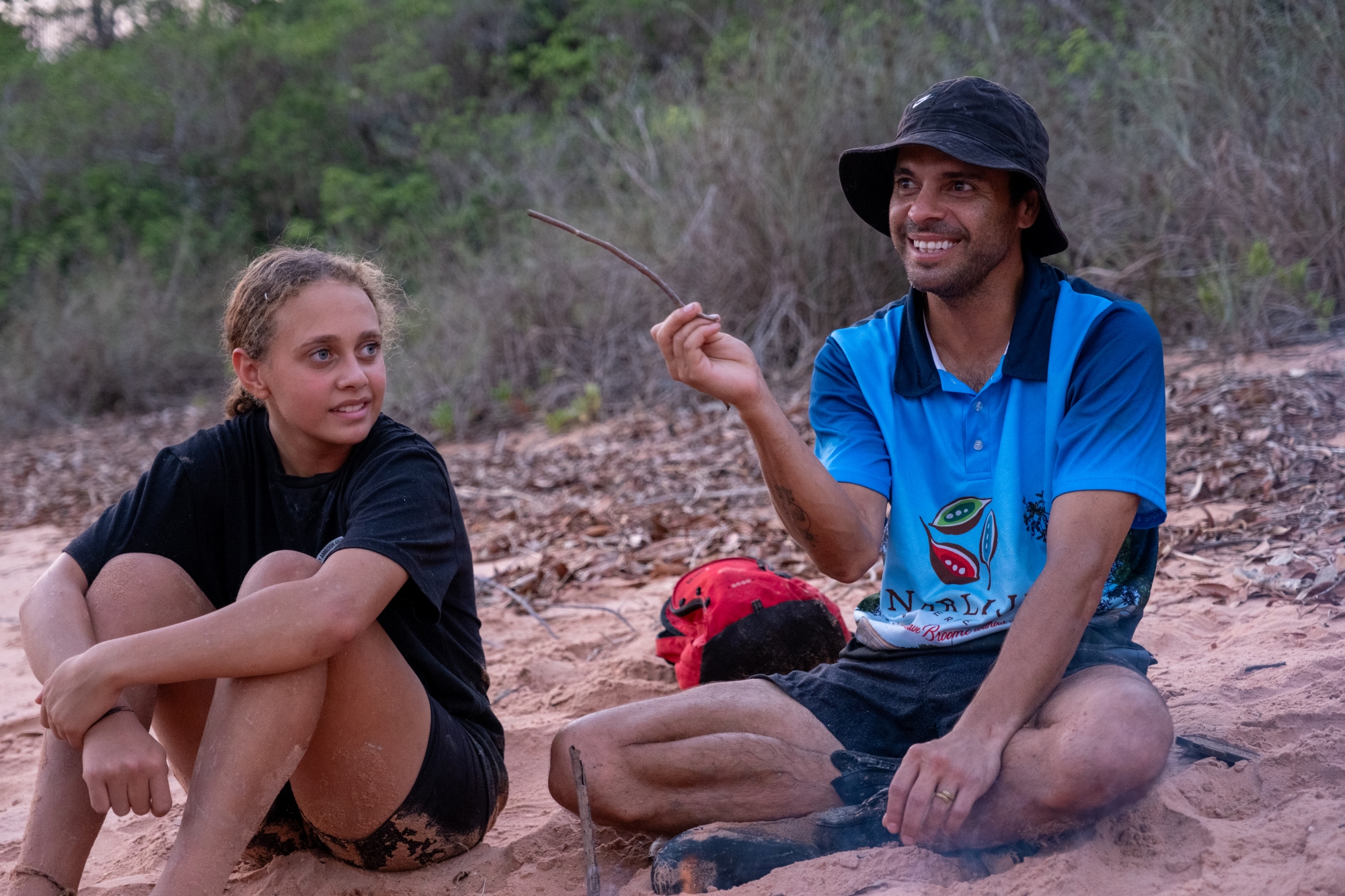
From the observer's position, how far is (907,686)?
94.3 inches

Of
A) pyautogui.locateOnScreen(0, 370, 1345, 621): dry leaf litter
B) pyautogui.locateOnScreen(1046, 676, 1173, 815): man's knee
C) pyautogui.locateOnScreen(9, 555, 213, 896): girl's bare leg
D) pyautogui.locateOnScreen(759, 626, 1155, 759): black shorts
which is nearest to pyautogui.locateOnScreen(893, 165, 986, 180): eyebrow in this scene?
pyautogui.locateOnScreen(759, 626, 1155, 759): black shorts

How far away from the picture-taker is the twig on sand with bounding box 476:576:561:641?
416cm

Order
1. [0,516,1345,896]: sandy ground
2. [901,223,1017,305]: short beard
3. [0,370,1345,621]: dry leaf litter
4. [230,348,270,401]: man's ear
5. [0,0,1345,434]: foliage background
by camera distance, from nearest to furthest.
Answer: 1. [0,516,1345,896]: sandy ground
2. [901,223,1017,305]: short beard
3. [230,348,270,401]: man's ear
4. [0,370,1345,621]: dry leaf litter
5. [0,0,1345,434]: foliage background

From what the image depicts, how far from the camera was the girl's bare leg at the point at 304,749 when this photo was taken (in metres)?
2.07

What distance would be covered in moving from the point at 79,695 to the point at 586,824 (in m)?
0.97

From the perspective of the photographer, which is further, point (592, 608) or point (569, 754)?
point (592, 608)

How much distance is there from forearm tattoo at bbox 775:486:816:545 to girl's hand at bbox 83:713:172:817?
128 centimetres

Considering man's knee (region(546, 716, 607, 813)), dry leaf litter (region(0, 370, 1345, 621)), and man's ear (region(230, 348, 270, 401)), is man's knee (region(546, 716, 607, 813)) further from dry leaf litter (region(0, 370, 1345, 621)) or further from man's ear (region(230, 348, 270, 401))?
dry leaf litter (region(0, 370, 1345, 621))

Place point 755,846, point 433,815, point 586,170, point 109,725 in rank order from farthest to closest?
point 586,170 < point 433,815 < point 755,846 < point 109,725

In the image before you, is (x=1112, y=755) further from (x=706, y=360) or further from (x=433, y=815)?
(x=433, y=815)

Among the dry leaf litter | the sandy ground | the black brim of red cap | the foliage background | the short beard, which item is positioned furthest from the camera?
the foliage background

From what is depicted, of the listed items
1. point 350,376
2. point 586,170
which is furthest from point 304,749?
point 586,170

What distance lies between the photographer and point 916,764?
6.69 ft

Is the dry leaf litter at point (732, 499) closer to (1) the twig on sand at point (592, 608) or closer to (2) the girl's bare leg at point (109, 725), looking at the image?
(1) the twig on sand at point (592, 608)
